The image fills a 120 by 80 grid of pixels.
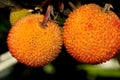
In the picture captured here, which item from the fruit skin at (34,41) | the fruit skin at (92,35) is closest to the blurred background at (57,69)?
the fruit skin at (34,41)

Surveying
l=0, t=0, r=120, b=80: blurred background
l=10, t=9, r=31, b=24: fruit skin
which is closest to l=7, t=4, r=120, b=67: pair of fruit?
l=10, t=9, r=31, b=24: fruit skin

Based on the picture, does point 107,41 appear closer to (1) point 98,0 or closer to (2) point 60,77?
(1) point 98,0

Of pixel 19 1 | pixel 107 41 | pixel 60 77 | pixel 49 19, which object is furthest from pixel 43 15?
pixel 60 77

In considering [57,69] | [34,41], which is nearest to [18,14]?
[34,41]

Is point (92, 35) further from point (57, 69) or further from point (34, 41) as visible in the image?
point (57, 69)

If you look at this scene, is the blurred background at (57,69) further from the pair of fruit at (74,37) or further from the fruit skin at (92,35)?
the fruit skin at (92,35)

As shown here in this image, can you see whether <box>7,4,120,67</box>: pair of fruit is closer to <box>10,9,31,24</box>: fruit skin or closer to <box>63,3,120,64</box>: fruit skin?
<box>63,3,120,64</box>: fruit skin
